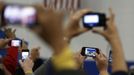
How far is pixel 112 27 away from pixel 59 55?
1.70ft

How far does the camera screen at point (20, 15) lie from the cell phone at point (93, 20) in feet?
1.88

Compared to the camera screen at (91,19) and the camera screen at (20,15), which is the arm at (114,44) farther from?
the camera screen at (20,15)

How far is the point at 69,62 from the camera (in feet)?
3.99

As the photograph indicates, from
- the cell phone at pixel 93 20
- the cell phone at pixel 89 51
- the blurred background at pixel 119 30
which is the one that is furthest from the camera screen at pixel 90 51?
the blurred background at pixel 119 30

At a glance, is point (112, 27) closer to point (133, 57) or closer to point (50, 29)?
point (50, 29)

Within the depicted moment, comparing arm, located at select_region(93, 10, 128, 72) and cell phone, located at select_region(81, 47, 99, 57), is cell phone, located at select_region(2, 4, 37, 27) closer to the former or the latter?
arm, located at select_region(93, 10, 128, 72)

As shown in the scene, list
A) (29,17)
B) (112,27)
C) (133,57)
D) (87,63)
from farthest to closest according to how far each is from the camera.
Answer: (133,57) < (87,63) < (112,27) < (29,17)

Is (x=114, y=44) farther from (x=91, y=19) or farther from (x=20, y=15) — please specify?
(x=20, y=15)

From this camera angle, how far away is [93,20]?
5.81 feet

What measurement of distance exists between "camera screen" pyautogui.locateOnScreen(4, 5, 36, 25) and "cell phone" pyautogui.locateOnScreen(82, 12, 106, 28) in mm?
573

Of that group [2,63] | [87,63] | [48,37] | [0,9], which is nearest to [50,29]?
[48,37]

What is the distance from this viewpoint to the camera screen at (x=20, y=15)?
3.79 ft

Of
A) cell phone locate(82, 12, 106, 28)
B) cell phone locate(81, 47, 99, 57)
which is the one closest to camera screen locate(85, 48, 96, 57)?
cell phone locate(81, 47, 99, 57)

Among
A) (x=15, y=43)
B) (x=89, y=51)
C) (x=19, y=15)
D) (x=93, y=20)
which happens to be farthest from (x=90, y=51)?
(x=19, y=15)
